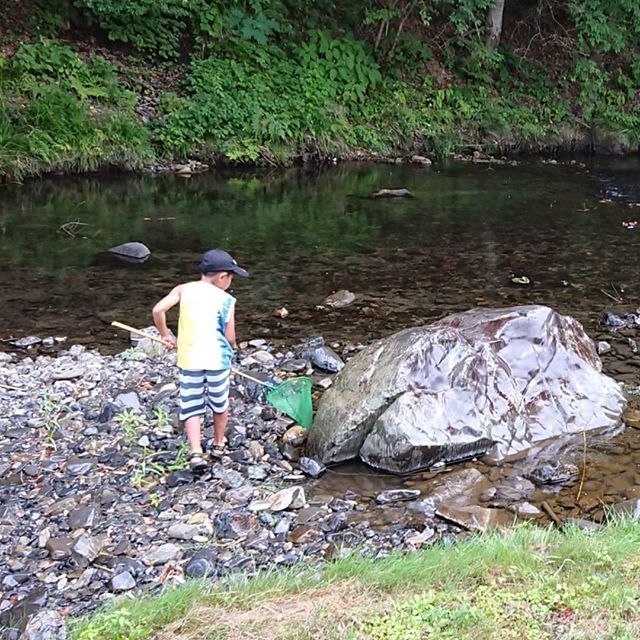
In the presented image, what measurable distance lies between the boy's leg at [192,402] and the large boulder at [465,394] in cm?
85

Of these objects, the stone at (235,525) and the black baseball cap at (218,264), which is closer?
the stone at (235,525)

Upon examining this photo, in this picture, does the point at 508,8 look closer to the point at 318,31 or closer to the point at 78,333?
the point at 318,31

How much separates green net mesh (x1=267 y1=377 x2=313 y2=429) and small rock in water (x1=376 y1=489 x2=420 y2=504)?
0.95 m

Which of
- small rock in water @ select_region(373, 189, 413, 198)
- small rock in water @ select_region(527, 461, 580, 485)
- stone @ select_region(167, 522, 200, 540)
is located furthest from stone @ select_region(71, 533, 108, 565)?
small rock in water @ select_region(373, 189, 413, 198)

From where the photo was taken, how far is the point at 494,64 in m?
22.0

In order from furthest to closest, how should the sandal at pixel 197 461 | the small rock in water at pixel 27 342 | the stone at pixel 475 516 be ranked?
the small rock in water at pixel 27 342 < the sandal at pixel 197 461 < the stone at pixel 475 516

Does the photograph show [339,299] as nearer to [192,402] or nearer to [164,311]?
[192,402]

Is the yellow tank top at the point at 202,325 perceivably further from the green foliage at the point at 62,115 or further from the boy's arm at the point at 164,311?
the green foliage at the point at 62,115

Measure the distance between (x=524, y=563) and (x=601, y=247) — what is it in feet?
29.6

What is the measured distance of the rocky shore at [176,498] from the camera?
13.2 feet

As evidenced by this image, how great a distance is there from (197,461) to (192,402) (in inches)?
15.9

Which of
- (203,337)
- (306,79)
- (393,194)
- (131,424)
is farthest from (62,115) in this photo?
(203,337)

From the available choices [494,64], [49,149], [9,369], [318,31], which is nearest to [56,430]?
[9,369]

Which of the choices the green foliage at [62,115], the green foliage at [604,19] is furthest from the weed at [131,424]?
the green foliage at [604,19]
